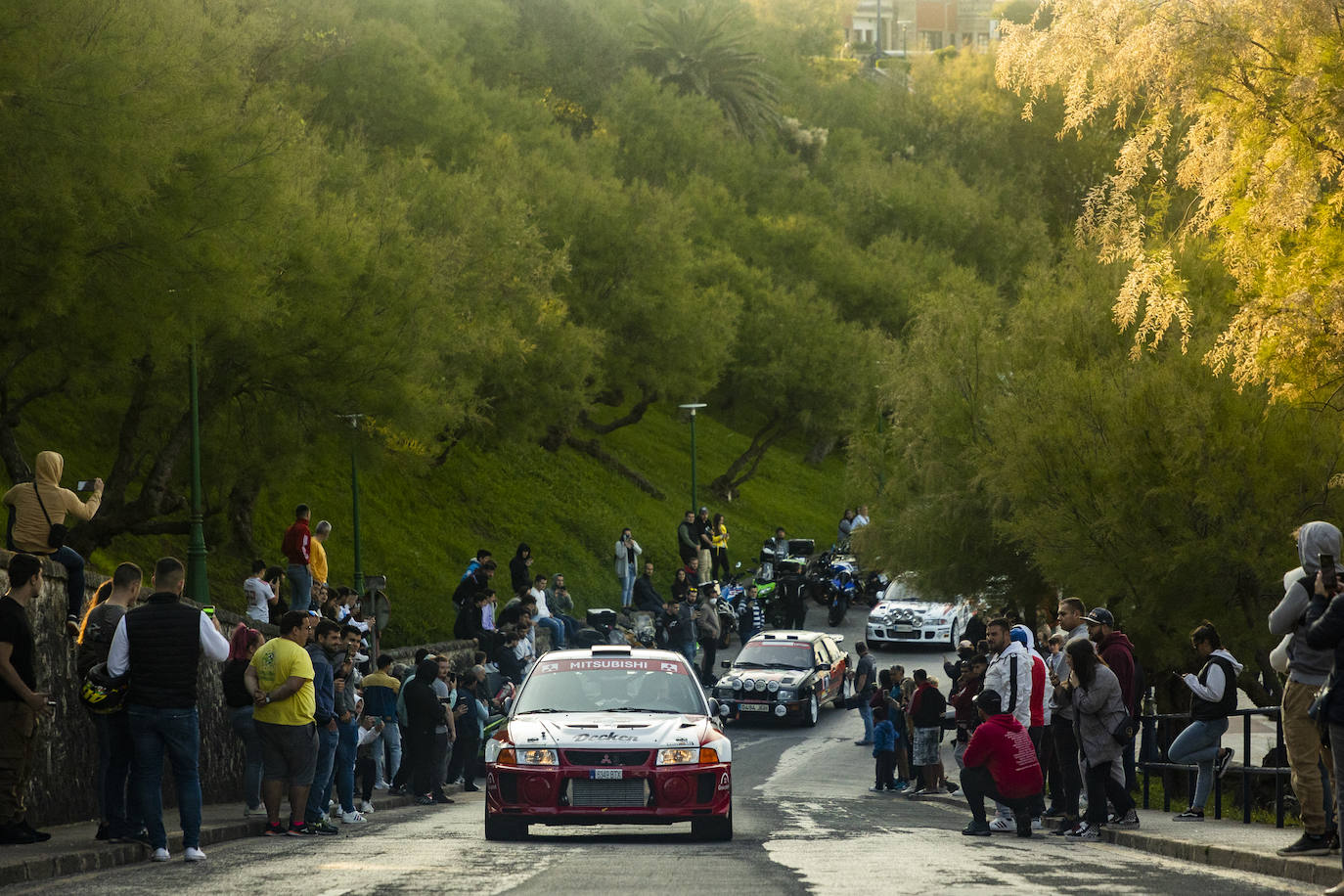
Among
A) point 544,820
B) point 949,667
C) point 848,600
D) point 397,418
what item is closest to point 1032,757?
point 544,820

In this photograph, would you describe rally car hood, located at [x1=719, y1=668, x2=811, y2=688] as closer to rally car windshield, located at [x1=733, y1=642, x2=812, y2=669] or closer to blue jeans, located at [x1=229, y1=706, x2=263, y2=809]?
rally car windshield, located at [x1=733, y1=642, x2=812, y2=669]

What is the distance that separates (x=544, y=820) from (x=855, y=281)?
55946 mm

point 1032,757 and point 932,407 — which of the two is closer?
point 1032,757

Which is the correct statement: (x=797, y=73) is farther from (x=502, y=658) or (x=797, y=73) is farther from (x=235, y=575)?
(x=502, y=658)

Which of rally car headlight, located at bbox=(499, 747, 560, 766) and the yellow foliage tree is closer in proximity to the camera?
rally car headlight, located at bbox=(499, 747, 560, 766)

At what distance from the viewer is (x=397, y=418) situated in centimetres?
2936

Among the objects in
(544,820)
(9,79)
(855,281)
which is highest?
(855,281)

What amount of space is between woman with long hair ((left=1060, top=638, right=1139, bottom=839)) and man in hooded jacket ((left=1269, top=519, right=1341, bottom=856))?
2.30 meters

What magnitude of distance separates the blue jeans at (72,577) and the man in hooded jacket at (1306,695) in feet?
30.4

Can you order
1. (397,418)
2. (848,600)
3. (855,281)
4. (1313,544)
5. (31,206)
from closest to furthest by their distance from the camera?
(1313,544), (31,206), (397,418), (848,600), (855,281)

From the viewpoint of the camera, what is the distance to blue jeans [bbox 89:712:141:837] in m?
11.6

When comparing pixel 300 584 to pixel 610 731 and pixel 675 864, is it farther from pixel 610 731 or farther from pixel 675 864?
pixel 675 864

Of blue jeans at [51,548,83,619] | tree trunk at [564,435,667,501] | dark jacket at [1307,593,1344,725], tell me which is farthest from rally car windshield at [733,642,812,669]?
tree trunk at [564,435,667,501]

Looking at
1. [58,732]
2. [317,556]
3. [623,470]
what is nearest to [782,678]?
[317,556]
